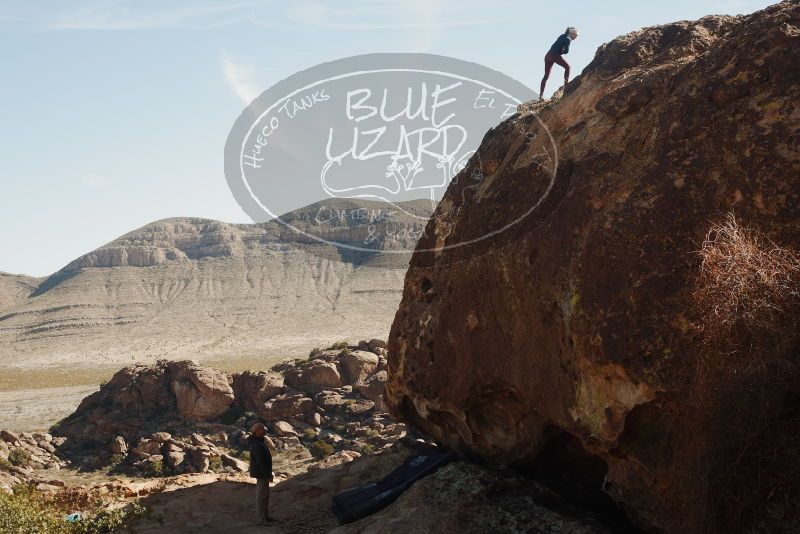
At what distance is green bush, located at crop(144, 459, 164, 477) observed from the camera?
1921 cm

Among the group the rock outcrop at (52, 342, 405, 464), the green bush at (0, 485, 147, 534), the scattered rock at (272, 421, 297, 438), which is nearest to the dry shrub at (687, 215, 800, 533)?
the green bush at (0, 485, 147, 534)

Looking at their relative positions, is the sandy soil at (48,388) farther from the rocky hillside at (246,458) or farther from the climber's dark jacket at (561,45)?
the climber's dark jacket at (561,45)

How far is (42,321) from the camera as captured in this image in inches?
3378

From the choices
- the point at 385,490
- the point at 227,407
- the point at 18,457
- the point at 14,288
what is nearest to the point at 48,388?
the point at 227,407

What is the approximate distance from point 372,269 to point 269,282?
13961 millimetres

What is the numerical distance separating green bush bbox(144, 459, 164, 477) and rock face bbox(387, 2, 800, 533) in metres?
12.4

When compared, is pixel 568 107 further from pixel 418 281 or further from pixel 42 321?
pixel 42 321

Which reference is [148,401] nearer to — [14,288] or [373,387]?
[373,387]

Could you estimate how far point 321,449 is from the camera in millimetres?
20516

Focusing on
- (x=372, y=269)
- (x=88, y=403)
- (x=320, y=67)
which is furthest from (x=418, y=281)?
(x=372, y=269)

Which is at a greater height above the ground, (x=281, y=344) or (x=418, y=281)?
(x=418, y=281)

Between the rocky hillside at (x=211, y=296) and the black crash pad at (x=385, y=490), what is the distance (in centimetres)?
4305

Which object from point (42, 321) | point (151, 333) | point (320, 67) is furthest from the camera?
point (42, 321)

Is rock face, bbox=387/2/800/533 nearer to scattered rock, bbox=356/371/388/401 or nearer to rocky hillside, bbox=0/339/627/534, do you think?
rocky hillside, bbox=0/339/627/534
